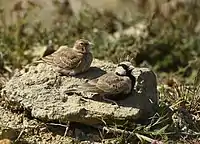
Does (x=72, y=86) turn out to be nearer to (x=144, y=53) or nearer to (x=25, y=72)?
(x=25, y=72)

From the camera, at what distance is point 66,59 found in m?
5.52

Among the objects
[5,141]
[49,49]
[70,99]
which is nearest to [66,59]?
[70,99]

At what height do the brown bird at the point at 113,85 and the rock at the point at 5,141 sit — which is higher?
the brown bird at the point at 113,85

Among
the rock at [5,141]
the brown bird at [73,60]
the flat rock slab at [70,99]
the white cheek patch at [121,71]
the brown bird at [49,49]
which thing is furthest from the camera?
the brown bird at [49,49]

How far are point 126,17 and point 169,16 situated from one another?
64cm

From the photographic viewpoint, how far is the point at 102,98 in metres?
5.17

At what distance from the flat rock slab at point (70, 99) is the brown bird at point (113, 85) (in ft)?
0.24

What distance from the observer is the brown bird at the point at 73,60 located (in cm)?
546

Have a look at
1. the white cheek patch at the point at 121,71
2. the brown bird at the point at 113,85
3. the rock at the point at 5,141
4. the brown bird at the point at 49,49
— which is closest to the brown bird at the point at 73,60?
the brown bird at the point at 113,85

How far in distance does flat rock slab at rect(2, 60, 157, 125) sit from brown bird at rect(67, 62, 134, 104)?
7 centimetres

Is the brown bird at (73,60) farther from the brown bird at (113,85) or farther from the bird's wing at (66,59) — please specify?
the brown bird at (113,85)

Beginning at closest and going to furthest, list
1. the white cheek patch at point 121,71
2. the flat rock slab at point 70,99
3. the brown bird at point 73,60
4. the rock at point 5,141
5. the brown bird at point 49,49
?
the rock at point 5,141
the flat rock slab at point 70,99
the white cheek patch at point 121,71
the brown bird at point 73,60
the brown bird at point 49,49

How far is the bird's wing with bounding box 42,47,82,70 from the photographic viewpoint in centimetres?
547

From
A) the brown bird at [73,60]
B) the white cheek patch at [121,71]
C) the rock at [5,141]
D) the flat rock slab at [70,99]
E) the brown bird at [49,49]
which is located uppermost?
the brown bird at [49,49]
